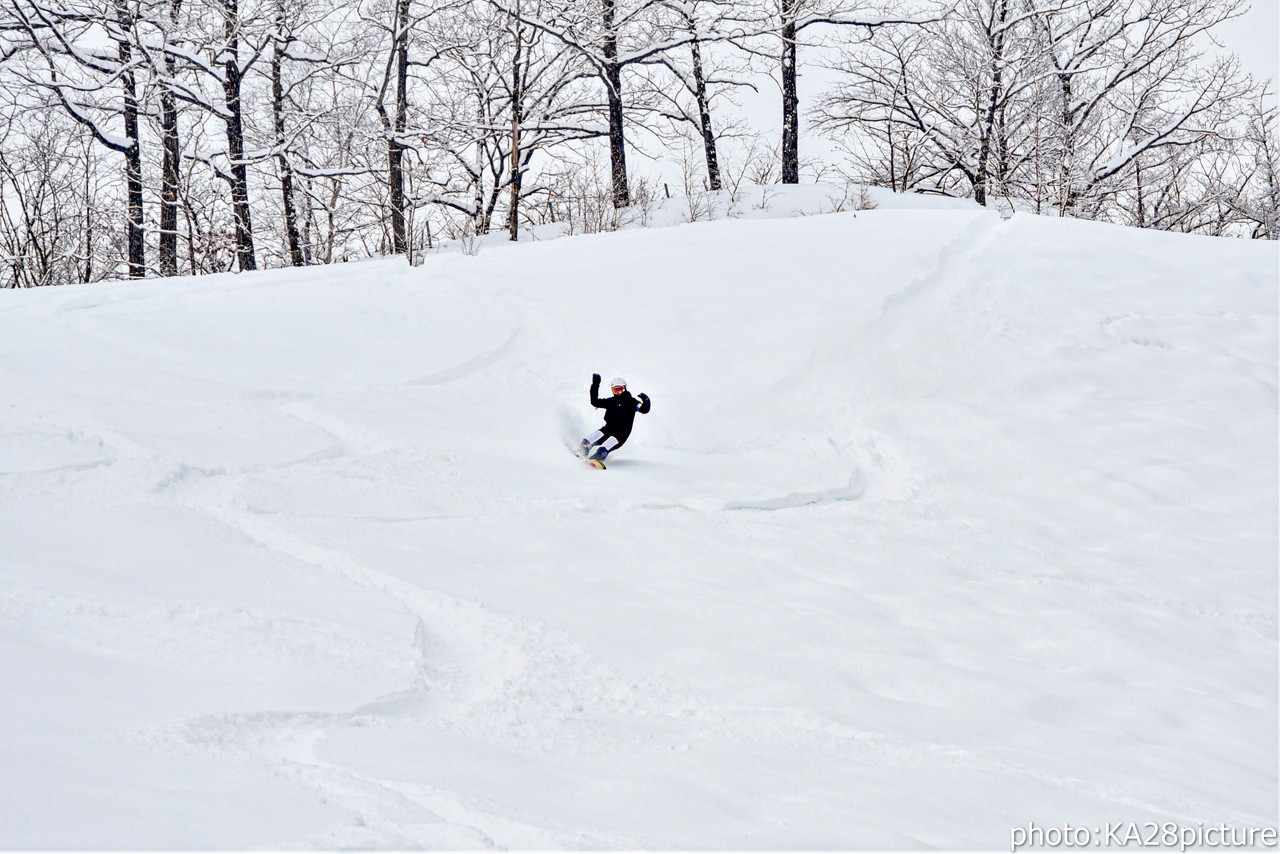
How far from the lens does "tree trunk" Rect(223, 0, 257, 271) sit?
57.9 feet

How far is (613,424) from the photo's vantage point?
7582mm

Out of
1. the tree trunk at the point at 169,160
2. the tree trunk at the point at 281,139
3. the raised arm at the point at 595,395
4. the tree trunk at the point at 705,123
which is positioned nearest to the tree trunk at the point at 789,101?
the tree trunk at the point at 705,123

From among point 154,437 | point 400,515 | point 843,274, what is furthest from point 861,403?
point 154,437

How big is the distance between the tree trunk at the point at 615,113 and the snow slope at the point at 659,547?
24.8ft

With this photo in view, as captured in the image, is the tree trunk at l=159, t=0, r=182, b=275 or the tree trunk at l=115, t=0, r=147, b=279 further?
the tree trunk at l=159, t=0, r=182, b=275

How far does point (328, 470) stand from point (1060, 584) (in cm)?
519

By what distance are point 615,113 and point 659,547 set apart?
1563cm

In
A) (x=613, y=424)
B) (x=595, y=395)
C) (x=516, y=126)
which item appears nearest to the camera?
(x=613, y=424)

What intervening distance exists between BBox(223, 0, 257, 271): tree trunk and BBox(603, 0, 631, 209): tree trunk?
7547 millimetres

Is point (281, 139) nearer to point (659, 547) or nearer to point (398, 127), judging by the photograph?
point (398, 127)

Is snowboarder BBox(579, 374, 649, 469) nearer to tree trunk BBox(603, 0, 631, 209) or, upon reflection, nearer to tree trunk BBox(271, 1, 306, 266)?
tree trunk BBox(603, 0, 631, 209)

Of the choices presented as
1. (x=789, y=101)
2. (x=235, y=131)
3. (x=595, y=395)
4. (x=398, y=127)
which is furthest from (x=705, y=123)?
(x=595, y=395)

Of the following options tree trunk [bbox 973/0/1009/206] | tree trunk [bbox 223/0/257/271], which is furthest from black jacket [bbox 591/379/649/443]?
tree trunk [bbox 973/0/1009/206]

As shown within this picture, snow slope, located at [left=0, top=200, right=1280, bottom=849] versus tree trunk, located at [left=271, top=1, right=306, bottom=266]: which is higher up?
tree trunk, located at [left=271, top=1, right=306, bottom=266]
